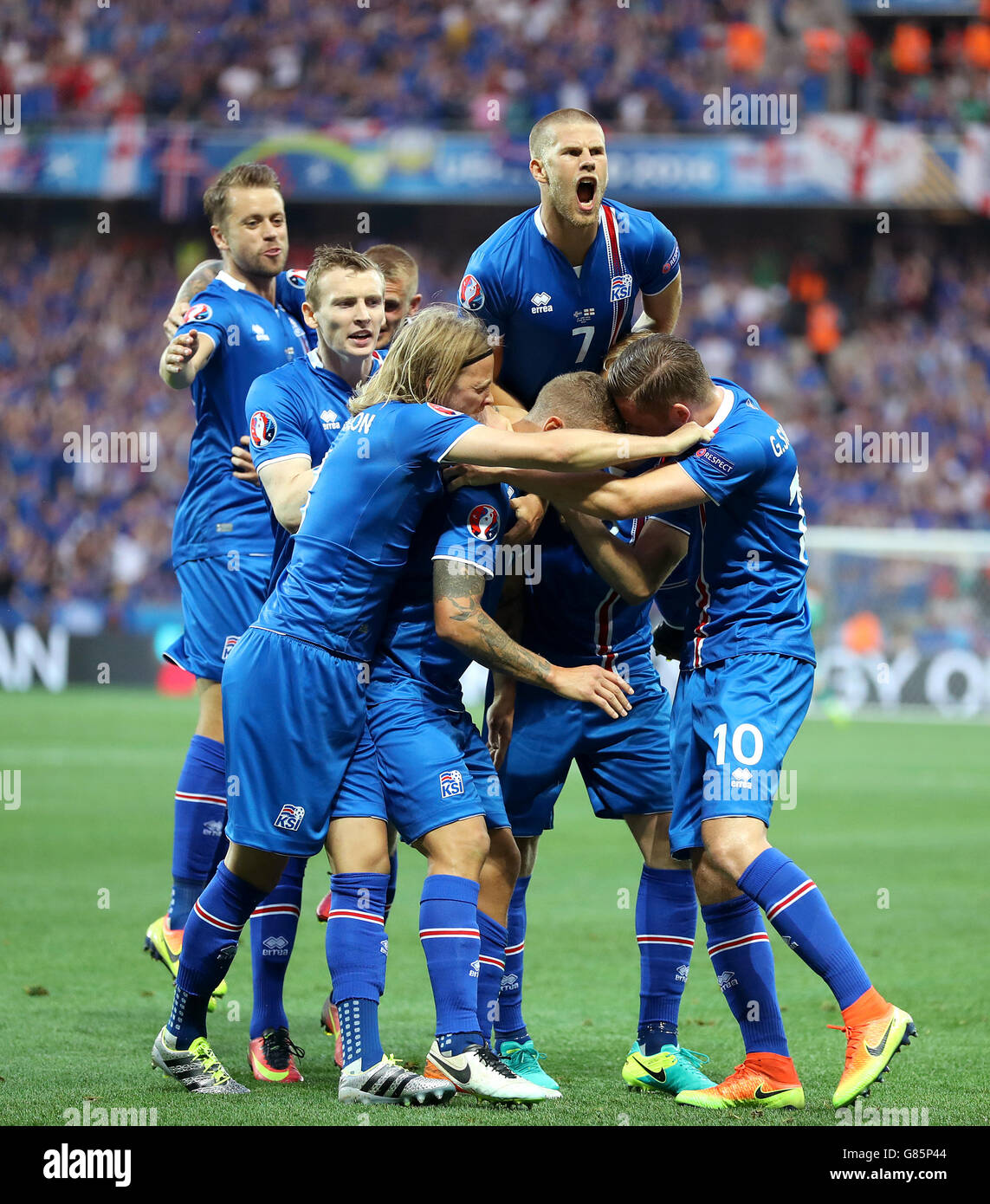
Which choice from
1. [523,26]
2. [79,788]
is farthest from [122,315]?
[79,788]

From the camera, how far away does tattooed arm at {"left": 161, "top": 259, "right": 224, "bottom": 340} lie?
6.25 m

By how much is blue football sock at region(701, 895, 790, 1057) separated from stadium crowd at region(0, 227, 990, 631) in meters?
19.3

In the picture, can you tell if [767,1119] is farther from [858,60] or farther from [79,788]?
[858,60]

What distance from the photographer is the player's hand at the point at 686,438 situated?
4.57m

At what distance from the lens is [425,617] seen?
15.4 ft

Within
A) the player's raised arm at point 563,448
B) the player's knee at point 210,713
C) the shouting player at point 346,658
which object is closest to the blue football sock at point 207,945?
the shouting player at point 346,658

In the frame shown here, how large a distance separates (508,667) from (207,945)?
46.7 inches

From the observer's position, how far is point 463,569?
4.53 metres

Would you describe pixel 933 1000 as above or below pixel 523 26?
below

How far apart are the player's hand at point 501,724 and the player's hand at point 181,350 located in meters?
1.82

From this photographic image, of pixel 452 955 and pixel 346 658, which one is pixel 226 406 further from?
pixel 452 955

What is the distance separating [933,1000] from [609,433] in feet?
9.71

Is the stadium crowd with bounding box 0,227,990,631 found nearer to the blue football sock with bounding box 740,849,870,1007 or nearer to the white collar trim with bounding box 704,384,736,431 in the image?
→ the white collar trim with bounding box 704,384,736,431

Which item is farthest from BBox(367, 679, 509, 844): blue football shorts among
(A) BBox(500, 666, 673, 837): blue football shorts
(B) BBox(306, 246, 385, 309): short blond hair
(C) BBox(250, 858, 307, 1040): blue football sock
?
(B) BBox(306, 246, 385, 309): short blond hair
